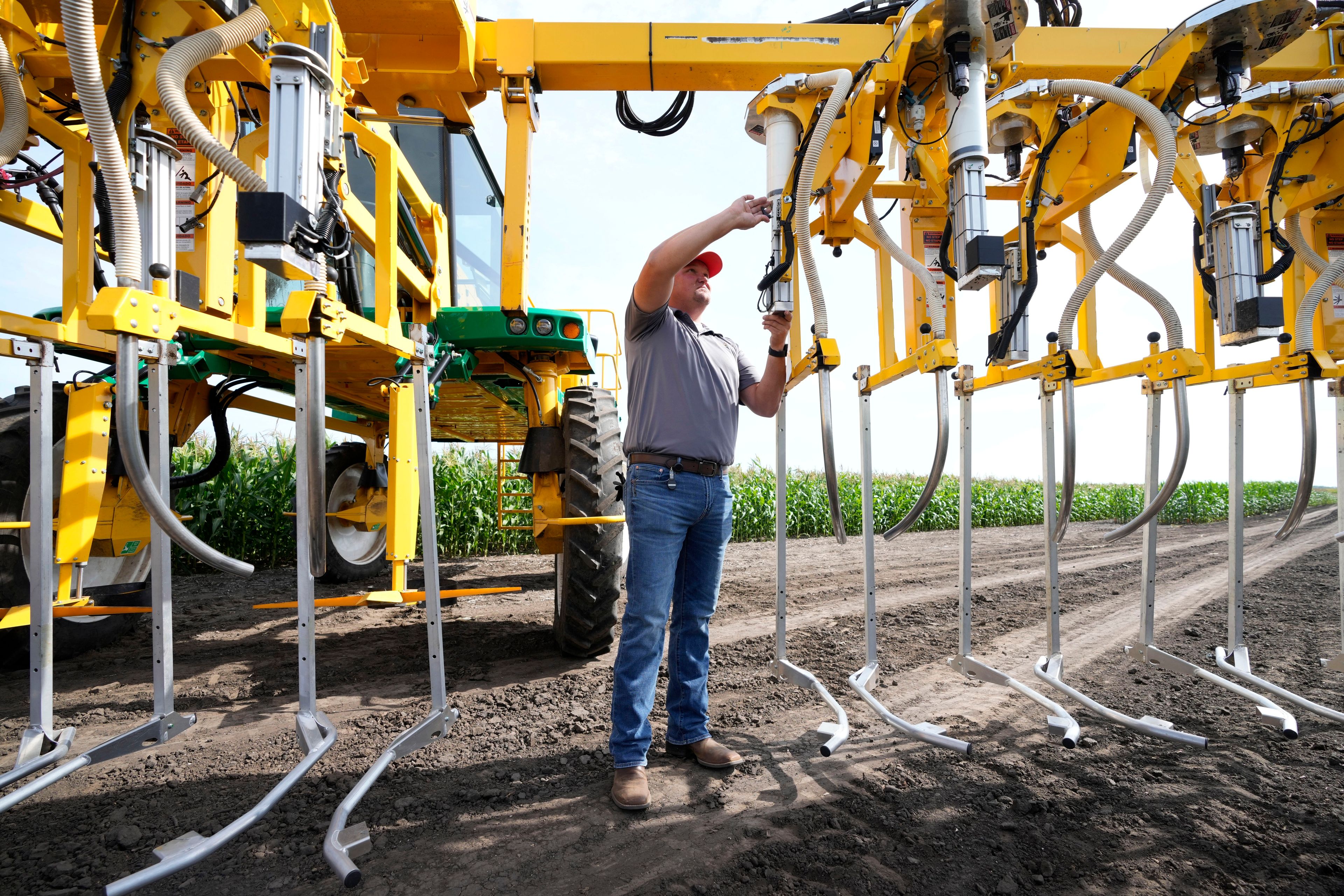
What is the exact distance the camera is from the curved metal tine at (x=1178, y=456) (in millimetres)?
2793

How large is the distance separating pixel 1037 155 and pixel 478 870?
3.50 meters

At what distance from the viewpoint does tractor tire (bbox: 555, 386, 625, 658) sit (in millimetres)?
3592

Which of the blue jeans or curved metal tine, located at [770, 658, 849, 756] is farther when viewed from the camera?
curved metal tine, located at [770, 658, 849, 756]

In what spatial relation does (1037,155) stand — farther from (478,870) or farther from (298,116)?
(478,870)

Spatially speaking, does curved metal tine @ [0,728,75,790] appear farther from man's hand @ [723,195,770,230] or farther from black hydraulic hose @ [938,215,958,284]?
black hydraulic hose @ [938,215,958,284]

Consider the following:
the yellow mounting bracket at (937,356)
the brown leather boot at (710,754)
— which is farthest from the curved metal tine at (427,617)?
the yellow mounting bracket at (937,356)

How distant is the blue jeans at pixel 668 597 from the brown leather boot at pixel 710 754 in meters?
0.03

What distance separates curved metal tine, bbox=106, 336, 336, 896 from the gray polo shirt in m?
1.10

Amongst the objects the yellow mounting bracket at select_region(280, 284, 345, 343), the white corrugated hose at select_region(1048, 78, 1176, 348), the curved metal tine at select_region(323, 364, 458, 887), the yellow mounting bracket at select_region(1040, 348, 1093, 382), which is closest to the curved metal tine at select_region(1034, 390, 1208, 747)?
the yellow mounting bracket at select_region(1040, 348, 1093, 382)

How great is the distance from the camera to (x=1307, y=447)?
3.13 meters

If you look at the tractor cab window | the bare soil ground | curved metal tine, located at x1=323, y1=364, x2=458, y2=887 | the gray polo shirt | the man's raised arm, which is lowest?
the bare soil ground

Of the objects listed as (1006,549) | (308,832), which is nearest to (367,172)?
(308,832)

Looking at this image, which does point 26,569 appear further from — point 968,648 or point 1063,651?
point 1063,651

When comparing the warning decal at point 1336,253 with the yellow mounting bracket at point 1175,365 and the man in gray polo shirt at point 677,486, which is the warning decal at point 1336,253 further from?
the man in gray polo shirt at point 677,486
